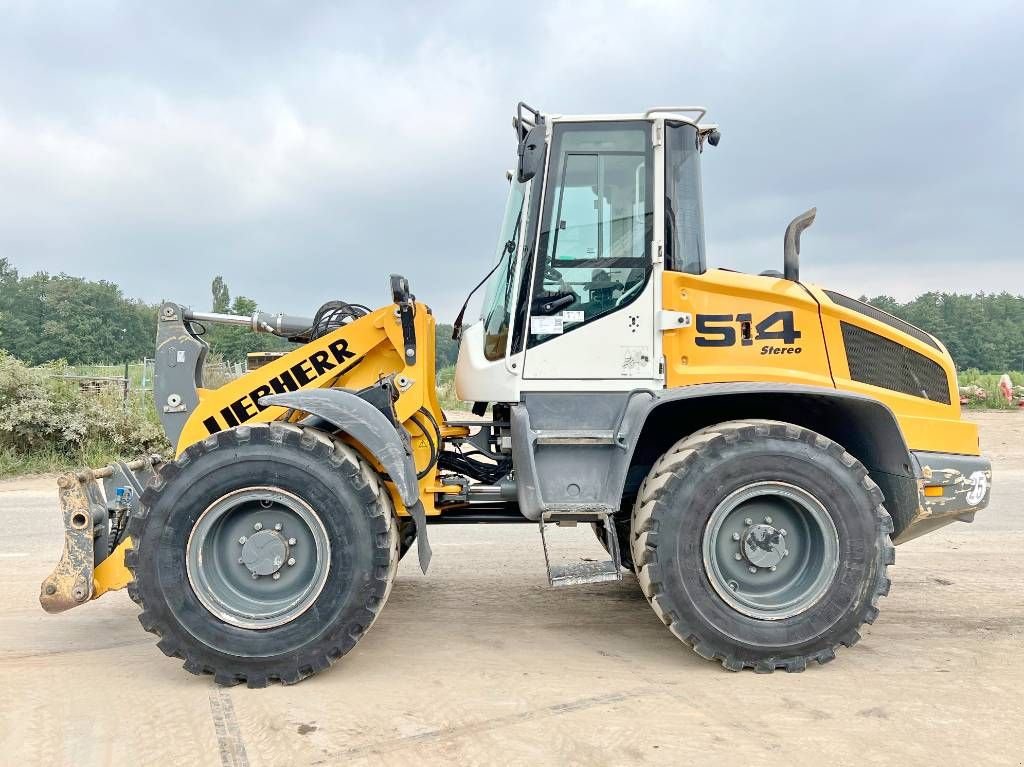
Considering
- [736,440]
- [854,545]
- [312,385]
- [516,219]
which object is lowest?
[854,545]

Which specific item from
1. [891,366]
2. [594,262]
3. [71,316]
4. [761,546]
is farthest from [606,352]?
[71,316]

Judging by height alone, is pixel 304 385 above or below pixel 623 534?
above

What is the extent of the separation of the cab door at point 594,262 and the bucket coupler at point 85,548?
2.31 m

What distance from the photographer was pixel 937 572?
5.80m

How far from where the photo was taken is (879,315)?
437 cm

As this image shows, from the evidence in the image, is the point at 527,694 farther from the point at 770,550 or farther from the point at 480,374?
the point at 480,374

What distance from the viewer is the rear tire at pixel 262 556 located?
3646 mm

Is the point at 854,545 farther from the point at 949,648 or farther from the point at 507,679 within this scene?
the point at 507,679

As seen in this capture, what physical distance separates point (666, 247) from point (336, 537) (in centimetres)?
226

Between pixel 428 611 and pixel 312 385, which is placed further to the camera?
pixel 428 611

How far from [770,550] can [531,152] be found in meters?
2.36

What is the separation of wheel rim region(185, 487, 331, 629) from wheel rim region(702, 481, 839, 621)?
1956 millimetres

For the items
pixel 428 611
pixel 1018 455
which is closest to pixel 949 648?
pixel 428 611

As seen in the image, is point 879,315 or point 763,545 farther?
point 879,315
